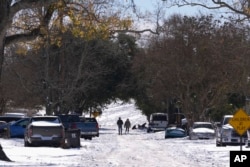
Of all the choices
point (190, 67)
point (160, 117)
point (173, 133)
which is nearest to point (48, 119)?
point (173, 133)

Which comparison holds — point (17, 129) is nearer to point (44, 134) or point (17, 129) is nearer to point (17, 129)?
point (17, 129)

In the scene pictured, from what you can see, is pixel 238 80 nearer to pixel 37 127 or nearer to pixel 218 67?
pixel 218 67

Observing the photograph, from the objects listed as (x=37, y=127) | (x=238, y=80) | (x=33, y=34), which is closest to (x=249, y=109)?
(x=238, y=80)

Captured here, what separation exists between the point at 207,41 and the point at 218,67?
430 cm

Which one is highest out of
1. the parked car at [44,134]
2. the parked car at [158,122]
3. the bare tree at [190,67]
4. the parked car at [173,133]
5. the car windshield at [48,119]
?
the bare tree at [190,67]

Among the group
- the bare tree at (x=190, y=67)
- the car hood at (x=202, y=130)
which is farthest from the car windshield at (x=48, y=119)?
the bare tree at (x=190, y=67)

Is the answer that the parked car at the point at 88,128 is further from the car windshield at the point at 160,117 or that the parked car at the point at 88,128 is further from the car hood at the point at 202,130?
the car windshield at the point at 160,117

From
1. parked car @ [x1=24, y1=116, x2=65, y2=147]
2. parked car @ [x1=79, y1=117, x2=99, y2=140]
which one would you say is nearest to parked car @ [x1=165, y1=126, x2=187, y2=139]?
parked car @ [x1=79, y1=117, x2=99, y2=140]

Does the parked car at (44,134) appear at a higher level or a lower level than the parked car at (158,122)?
lower

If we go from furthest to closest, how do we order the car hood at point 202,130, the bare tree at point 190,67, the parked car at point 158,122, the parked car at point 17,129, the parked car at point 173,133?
1. the parked car at point 158,122
2. the bare tree at point 190,67
3. the parked car at point 173,133
4. the car hood at point 202,130
5. the parked car at point 17,129

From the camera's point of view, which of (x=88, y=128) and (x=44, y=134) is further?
(x=88, y=128)

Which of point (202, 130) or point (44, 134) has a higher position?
point (202, 130)

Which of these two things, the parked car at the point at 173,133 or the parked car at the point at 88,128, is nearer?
the parked car at the point at 88,128

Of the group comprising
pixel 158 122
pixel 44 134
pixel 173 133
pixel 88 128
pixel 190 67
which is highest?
pixel 190 67
